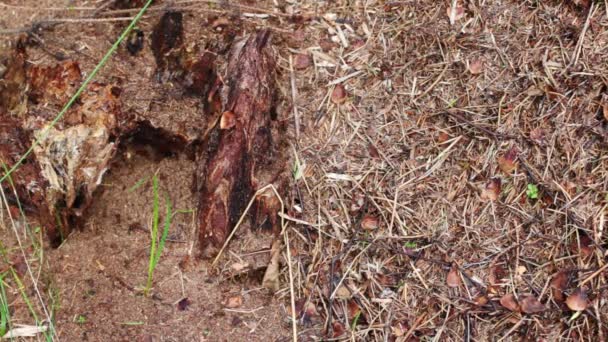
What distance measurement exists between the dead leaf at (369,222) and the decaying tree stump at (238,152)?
1.03 feet

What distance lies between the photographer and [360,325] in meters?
2.17

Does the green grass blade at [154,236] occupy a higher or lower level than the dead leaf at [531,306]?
higher

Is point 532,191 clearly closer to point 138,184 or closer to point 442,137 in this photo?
point 442,137

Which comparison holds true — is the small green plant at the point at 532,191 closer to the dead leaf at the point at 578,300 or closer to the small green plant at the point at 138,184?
the dead leaf at the point at 578,300

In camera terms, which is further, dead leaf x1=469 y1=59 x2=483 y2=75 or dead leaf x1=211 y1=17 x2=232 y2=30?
dead leaf x1=211 y1=17 x2=232 y2=30

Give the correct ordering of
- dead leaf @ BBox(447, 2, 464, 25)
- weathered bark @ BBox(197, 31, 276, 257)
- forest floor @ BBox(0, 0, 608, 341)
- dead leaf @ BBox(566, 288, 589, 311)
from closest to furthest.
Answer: dead leaf @ BBox(566, 288, 589, 311) < forest floor @ BBox(0, 0, 608, 341) < weathered bark @ BBox(197, 31, 276, 257) < dead leaf @ BBox(447, 2, 464, 25)

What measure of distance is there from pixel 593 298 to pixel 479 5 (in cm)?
108

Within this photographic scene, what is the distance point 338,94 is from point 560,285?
100 cm

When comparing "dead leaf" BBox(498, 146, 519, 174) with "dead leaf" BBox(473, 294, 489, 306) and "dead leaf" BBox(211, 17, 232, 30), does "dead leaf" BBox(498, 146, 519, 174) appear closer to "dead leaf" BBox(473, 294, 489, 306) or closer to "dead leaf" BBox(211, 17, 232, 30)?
"dead leaf" BBox(473, 294, 489, 306)

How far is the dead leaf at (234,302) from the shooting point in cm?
224

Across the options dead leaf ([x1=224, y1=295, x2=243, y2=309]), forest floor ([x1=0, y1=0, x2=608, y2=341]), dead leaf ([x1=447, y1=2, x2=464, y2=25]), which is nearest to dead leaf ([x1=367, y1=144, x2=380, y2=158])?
forest floor ([x1=0, y1=0, x2=608, y2=341])

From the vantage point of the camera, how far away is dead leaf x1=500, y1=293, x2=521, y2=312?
2064 millimetres

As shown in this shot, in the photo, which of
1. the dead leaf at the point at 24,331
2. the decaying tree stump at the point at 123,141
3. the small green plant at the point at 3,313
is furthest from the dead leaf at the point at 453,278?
the small green plant at the point at 3,313

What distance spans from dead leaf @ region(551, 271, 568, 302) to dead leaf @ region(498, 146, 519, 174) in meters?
0.37
